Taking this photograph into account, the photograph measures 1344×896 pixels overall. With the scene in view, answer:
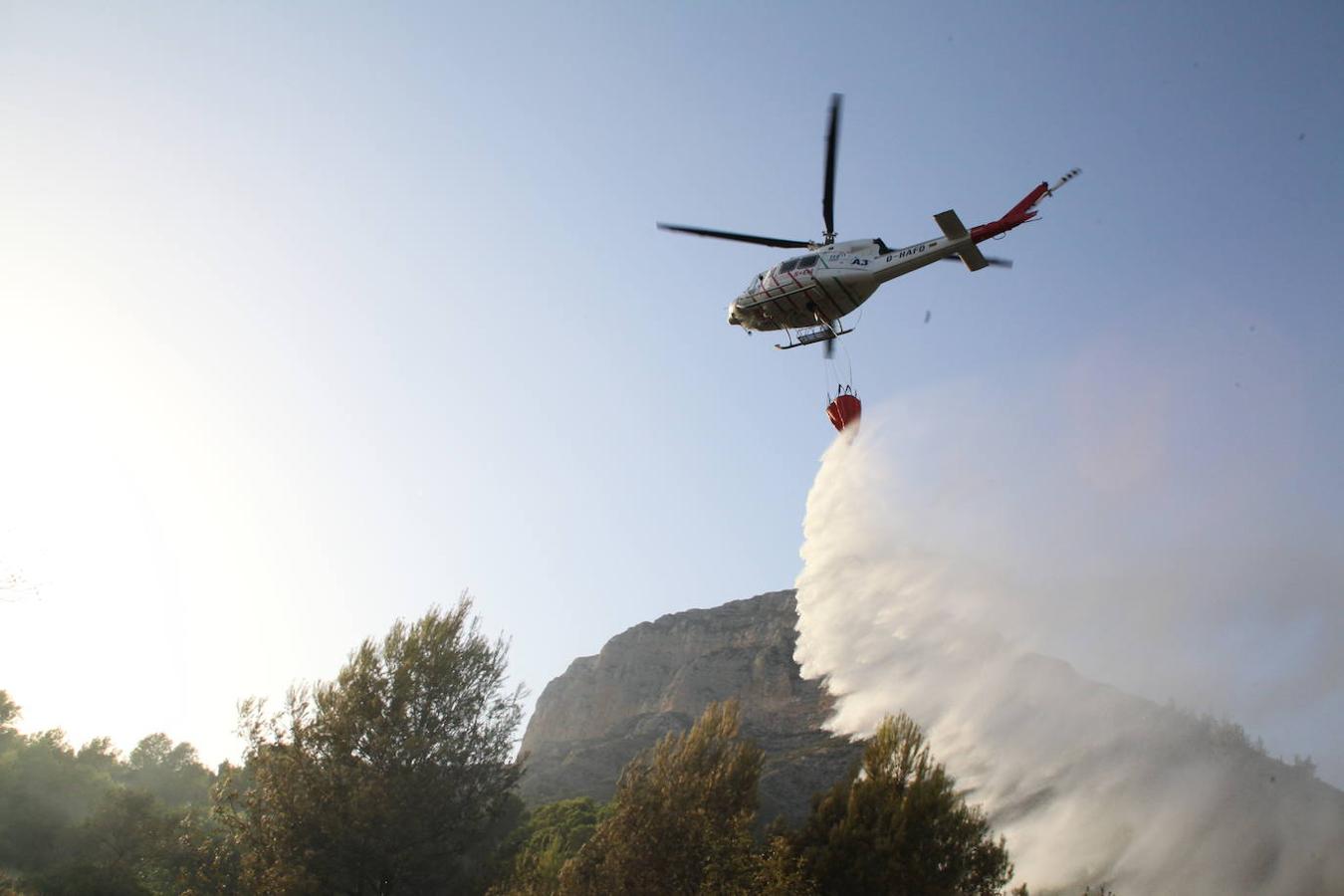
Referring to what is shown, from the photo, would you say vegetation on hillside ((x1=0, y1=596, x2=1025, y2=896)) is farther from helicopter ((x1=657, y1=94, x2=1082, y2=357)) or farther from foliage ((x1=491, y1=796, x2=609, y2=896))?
helicopter ((x1=657, y1=94, x2=1082, y2=357))

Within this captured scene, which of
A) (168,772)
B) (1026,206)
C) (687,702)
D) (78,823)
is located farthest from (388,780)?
(168,772)

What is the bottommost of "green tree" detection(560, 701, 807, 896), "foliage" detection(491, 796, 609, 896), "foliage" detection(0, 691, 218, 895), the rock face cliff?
"foliage" detection(0, 691, 218, 895)

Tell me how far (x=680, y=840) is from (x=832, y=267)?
737 inches

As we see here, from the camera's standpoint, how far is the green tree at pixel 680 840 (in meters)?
21.6

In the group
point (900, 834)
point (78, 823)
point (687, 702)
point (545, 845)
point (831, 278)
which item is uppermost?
point (831, 278)

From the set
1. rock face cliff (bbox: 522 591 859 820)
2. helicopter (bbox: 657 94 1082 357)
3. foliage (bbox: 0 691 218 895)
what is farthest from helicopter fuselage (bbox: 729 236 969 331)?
rock face cliff (bbox: 522 591 859 820)

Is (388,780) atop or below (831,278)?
below

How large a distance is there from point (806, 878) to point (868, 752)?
5.39m

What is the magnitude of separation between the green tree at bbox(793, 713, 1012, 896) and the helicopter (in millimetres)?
15231

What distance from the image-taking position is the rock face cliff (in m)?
61.1

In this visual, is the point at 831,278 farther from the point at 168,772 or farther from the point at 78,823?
the point at 168,772

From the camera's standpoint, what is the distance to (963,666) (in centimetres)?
3538

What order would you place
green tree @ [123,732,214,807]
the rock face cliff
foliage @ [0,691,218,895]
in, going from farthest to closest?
green tree @ [123,732,214,807] < the rock face cliff < foliage @ [0,691,218,895]

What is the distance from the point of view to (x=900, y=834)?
24797mm
